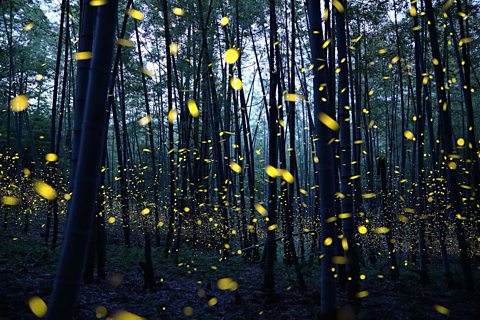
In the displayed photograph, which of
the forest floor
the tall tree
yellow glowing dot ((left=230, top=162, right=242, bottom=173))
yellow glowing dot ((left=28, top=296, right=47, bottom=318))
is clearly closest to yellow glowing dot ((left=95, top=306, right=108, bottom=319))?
the forest floor

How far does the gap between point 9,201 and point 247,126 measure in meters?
6.93

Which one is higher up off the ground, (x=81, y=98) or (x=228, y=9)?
(x=228, y=9)

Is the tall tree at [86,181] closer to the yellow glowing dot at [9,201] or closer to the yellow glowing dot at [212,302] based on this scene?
the yellow glowing dot at [212,302]

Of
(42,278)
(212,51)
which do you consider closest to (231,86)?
(212,51)

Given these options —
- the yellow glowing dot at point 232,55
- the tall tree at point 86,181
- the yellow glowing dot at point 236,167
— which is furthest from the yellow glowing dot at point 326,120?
the yellow glowing dot at point 232,55

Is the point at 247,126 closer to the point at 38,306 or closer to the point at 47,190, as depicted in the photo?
the point at 47,190

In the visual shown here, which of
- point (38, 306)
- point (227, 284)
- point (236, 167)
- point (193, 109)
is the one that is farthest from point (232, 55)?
point (38, 306)

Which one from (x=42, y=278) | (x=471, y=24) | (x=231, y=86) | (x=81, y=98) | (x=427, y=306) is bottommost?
(x=427, y=306)

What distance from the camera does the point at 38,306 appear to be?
311cm

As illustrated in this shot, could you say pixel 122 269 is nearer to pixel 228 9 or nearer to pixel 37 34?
pixel 228 9

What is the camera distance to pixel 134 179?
1405 cm

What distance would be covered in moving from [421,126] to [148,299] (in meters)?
5.02

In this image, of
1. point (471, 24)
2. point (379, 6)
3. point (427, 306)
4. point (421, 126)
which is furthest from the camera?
point (471, 24)

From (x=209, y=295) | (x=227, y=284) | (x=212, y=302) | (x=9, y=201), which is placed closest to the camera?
(x=212, y=302)
